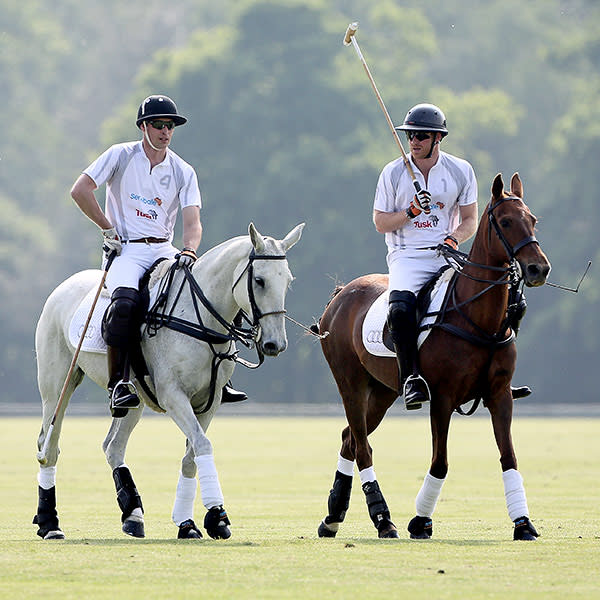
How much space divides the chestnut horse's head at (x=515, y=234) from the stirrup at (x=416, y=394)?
998 millimetres

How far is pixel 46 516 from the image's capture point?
12227mm

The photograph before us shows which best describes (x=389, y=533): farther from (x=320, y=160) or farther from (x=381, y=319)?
(x=320, y=160)

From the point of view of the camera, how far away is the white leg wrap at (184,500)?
11.7 meters

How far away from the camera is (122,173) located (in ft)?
40.8

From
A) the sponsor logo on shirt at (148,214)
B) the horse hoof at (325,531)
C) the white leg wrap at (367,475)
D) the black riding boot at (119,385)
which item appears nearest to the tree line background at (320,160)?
the sponsor logo on shirt at (148,214)

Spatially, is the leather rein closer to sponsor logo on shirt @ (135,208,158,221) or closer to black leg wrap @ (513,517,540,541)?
sponsor logo on shirt @ (135,208,158,221)

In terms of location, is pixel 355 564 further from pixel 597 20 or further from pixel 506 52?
pixel 506 52

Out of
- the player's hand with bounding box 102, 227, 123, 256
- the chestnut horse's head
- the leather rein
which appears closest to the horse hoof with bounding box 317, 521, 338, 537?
the leather rein

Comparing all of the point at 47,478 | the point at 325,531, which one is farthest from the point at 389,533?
the point at 47,478

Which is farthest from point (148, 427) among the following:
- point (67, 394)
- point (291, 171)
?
point (67, 394)

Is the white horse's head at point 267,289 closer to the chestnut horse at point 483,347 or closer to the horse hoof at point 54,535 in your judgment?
the chestnut horse at point 483,347

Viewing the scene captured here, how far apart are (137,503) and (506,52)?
6311 centimetres

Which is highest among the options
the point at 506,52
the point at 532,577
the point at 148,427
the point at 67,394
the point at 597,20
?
the point at 506,52

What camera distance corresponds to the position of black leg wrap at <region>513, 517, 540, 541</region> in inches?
441
